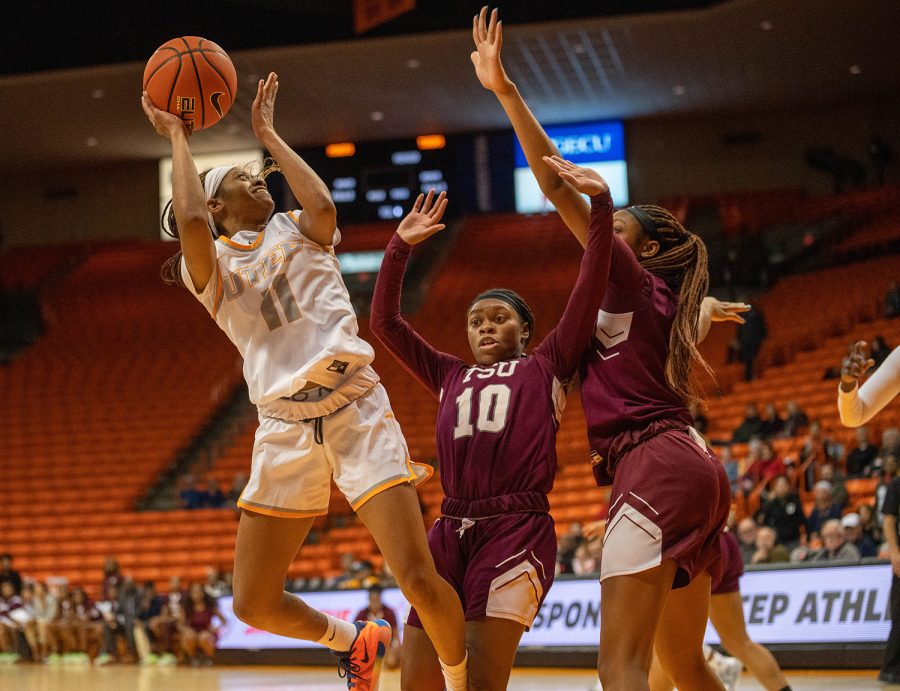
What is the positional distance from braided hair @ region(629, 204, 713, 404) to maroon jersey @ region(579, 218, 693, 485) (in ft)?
0.13

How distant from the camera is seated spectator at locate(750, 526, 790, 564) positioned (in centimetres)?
955

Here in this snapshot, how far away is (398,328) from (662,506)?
1.35m

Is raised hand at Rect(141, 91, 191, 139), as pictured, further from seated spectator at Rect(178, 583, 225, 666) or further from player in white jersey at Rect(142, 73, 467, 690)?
seated spectator at Rect(178, 583, 225, 666)

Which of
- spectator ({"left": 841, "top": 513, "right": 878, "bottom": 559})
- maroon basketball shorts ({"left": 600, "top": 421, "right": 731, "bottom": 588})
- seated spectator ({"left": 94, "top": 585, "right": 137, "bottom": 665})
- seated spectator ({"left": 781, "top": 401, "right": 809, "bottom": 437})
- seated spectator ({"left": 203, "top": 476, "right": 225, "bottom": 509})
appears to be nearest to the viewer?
maroon basketball shorts ({"left": 600, "top": 421, "right": 731, "bottom": 588})

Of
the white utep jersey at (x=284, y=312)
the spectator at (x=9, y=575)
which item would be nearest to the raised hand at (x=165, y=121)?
the white utep jersey at (x=284, y=312)

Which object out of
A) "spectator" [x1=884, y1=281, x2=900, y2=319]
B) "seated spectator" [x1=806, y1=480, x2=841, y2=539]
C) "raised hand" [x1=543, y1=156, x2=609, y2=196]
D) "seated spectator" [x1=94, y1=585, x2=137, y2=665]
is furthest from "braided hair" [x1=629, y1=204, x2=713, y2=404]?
"spectator" [x1=884, y1=281, x2=900, y2=319]

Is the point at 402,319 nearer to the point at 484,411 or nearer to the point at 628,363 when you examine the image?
the point at 484,411

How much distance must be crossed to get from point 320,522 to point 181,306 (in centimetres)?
929

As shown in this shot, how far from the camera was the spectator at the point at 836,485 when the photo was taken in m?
10.4

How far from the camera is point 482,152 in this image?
987 inches

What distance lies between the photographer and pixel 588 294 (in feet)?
11.5

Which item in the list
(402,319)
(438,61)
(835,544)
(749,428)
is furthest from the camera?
(438,61)

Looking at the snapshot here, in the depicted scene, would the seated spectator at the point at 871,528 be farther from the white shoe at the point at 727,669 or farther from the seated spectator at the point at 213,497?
the seated spectator at the point at 213,497

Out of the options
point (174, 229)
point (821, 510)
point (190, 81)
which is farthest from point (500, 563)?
point (821, 510)
